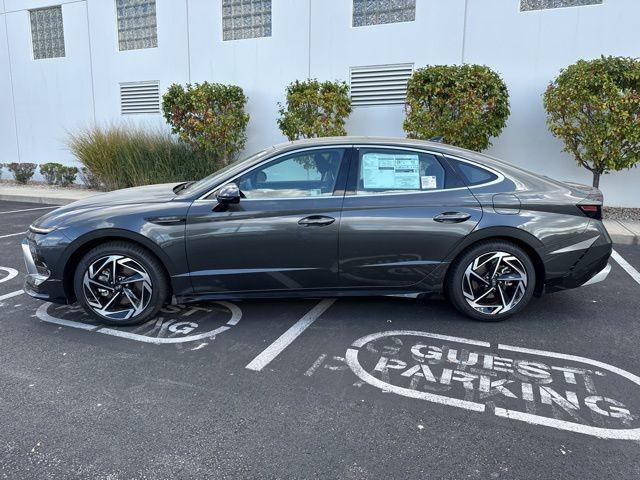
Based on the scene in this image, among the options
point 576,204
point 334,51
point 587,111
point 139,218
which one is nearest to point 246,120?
point 334,51

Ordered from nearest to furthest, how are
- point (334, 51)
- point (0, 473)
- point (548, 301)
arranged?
point (0, 473)
point (548, 301)
point (334, 51)

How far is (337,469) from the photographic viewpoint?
96.3 inches

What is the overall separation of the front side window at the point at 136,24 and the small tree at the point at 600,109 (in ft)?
32.4

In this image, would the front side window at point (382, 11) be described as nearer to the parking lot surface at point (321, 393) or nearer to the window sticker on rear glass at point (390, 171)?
the window sticker on rear glass at point (390, 171)

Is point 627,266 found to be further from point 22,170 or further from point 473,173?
point 22,170

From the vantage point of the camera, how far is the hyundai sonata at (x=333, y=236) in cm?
398

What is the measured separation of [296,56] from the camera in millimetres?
11055

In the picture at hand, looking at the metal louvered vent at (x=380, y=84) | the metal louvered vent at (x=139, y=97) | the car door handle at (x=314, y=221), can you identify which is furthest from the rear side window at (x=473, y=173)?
the metal louvered vent at (x=139, y=97)

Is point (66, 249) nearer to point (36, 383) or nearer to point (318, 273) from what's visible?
point (36, 383)

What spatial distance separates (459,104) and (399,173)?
17.6ft

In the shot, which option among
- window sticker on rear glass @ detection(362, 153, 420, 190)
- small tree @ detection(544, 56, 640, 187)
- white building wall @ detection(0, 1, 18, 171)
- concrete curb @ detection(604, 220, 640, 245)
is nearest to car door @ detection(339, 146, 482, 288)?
window sticker on rear glass @ detection(362, 153, 420, 190)

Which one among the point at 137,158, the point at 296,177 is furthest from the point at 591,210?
the point at 137,158

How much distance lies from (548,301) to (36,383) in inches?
176

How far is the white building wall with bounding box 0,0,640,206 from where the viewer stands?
9.21 meters
